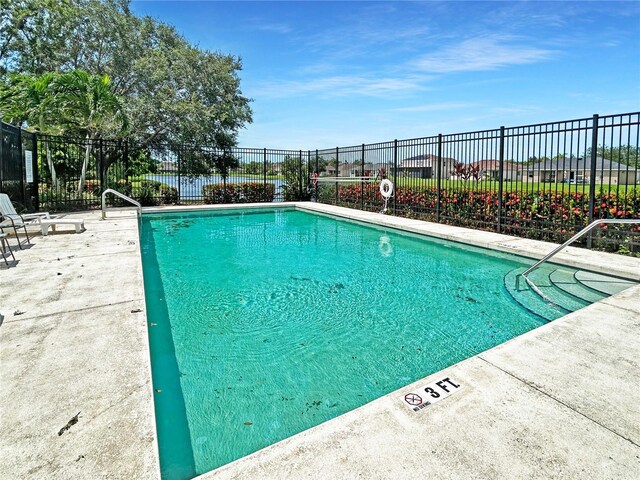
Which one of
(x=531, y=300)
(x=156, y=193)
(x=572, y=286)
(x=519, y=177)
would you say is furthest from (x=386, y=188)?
(x=156, y=193)

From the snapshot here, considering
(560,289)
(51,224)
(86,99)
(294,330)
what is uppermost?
(86,99)

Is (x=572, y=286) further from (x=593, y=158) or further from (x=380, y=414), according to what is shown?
(x=380, y=414)

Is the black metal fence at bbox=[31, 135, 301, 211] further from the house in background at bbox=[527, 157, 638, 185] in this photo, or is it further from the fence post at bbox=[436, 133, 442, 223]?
the house in background at bbox=[527, 157, 638, 185]

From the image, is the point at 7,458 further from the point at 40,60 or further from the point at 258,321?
the point at 40,60

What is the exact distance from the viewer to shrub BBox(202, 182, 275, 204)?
1570cm

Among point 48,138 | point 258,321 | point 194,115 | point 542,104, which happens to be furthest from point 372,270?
point 194,115

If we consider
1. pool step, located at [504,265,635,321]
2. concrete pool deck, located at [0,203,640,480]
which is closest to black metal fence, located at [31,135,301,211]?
concrete pool deck, located at [0,203,640,480]

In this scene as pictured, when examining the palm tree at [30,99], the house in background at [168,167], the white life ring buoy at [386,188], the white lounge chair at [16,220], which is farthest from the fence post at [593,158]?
the house in background at [168,167]

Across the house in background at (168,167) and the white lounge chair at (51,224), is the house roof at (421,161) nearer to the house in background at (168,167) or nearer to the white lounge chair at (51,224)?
the white lounge chair at (51,224)

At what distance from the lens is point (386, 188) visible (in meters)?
11.3

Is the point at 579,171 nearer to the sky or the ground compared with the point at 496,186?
nearer to the sky

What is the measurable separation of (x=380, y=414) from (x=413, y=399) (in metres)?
0.25

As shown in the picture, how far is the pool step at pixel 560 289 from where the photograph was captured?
4.06 metres

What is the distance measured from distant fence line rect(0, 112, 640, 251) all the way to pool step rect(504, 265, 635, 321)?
1491 millimetres
